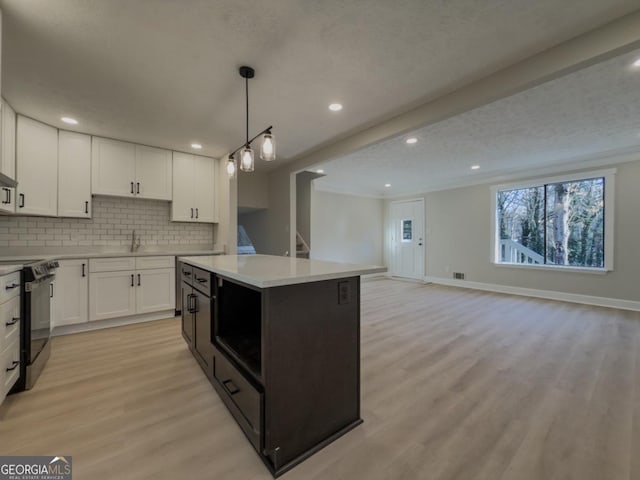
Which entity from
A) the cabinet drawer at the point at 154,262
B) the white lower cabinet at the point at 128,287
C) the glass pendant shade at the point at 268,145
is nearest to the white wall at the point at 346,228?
the cabinet drawer at the point at 154,262

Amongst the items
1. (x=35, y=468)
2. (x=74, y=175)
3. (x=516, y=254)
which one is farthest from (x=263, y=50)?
(x=516, y=254)

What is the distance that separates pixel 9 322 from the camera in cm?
182

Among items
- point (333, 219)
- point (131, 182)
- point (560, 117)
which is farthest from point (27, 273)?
point (333, 219)

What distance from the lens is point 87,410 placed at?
177 cm

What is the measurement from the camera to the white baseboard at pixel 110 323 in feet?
10.4

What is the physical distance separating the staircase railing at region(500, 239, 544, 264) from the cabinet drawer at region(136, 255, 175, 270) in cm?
620

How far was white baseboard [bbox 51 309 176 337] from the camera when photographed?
125 inches

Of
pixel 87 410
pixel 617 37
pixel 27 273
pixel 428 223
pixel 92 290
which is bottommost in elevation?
pixel 87 410

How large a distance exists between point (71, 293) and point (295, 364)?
324 centimetres

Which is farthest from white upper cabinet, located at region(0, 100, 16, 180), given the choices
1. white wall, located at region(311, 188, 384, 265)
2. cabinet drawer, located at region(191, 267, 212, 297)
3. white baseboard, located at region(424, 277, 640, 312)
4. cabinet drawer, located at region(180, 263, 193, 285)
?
white baseboard, located at region(424, 277, 640, 312)

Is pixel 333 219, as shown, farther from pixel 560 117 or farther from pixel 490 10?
pixel 490 10

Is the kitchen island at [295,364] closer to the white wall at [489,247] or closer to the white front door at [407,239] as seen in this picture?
the white wall at [489,247]

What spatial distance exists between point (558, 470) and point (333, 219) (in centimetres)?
601

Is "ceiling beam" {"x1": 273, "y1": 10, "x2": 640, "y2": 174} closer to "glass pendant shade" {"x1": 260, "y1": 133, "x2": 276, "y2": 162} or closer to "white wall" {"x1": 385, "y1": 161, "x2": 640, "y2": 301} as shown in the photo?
"glass pendant shade" {"x1": 260, "y1": 133, "x2": 276, "y2": 162}
